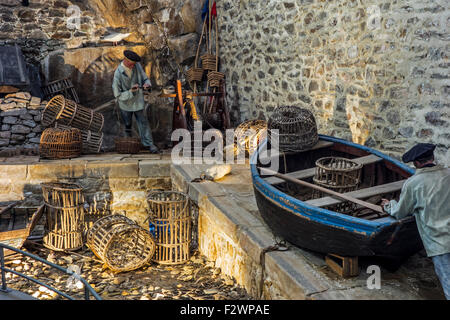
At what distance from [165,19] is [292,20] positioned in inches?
152

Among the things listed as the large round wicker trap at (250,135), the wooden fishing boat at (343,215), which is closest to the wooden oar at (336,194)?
the wooden fishing boat at (343,215)

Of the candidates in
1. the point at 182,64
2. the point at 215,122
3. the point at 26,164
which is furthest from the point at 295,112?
the point at 182,64

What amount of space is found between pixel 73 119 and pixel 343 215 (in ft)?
19.7

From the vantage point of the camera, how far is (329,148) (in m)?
5.55

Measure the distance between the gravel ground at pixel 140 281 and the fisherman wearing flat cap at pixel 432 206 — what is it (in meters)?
1.92

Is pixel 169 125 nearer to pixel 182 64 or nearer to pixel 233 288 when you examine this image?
pixel 182 64

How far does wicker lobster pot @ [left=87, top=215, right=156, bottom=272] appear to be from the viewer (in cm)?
585

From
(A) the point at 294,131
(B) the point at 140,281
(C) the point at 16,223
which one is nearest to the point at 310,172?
(A) the point at 294,131

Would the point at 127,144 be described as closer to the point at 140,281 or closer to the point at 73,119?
the point at 73,119

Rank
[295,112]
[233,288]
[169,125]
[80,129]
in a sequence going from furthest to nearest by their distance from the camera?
[169,125]
[80,129]
[295,112]
[233,288]

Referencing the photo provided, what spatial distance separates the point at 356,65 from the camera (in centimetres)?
574

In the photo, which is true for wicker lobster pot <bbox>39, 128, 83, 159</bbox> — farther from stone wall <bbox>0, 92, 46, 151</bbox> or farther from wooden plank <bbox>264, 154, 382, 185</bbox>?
wooden plank <bbox>264, 154, 382, 185</bbox>

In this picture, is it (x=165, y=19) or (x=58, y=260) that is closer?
(x=58, y=260)

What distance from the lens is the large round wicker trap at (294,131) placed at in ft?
17.2
